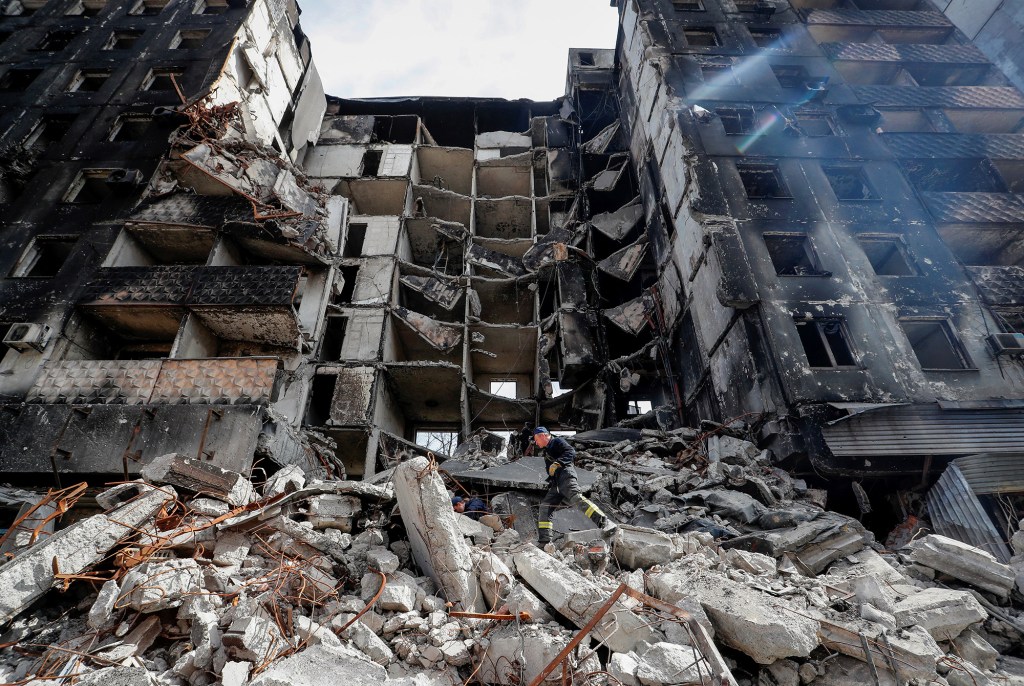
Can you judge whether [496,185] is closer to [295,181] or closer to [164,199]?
[295,181]

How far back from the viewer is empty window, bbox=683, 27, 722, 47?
77.5ft

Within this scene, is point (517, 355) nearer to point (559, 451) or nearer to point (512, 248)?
point (512, 248)

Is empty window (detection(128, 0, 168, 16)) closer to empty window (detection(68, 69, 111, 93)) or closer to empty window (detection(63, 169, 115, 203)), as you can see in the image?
empty window (detection(68, 69, 111, 93))

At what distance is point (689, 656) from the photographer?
3920mm

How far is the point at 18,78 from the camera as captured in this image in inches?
837

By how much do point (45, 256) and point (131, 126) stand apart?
6829mm

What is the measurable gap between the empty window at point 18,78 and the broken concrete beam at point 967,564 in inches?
1337

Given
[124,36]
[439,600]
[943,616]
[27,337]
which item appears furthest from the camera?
[124,36]

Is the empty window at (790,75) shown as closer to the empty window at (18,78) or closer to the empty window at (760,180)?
the empty window at (760,180)

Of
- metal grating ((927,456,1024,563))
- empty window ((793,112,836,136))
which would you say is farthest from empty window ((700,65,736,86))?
metal grating ((927,456,1024,563))

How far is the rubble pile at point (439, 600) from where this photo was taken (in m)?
4.07

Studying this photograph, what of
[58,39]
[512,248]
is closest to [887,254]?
[512,248]

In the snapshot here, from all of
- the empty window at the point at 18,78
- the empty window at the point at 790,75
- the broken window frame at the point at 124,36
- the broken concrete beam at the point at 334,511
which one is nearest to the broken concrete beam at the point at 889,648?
the broken concrete beam at the point at 334,511

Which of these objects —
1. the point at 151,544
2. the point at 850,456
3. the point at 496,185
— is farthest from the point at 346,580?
the point at 496,185
